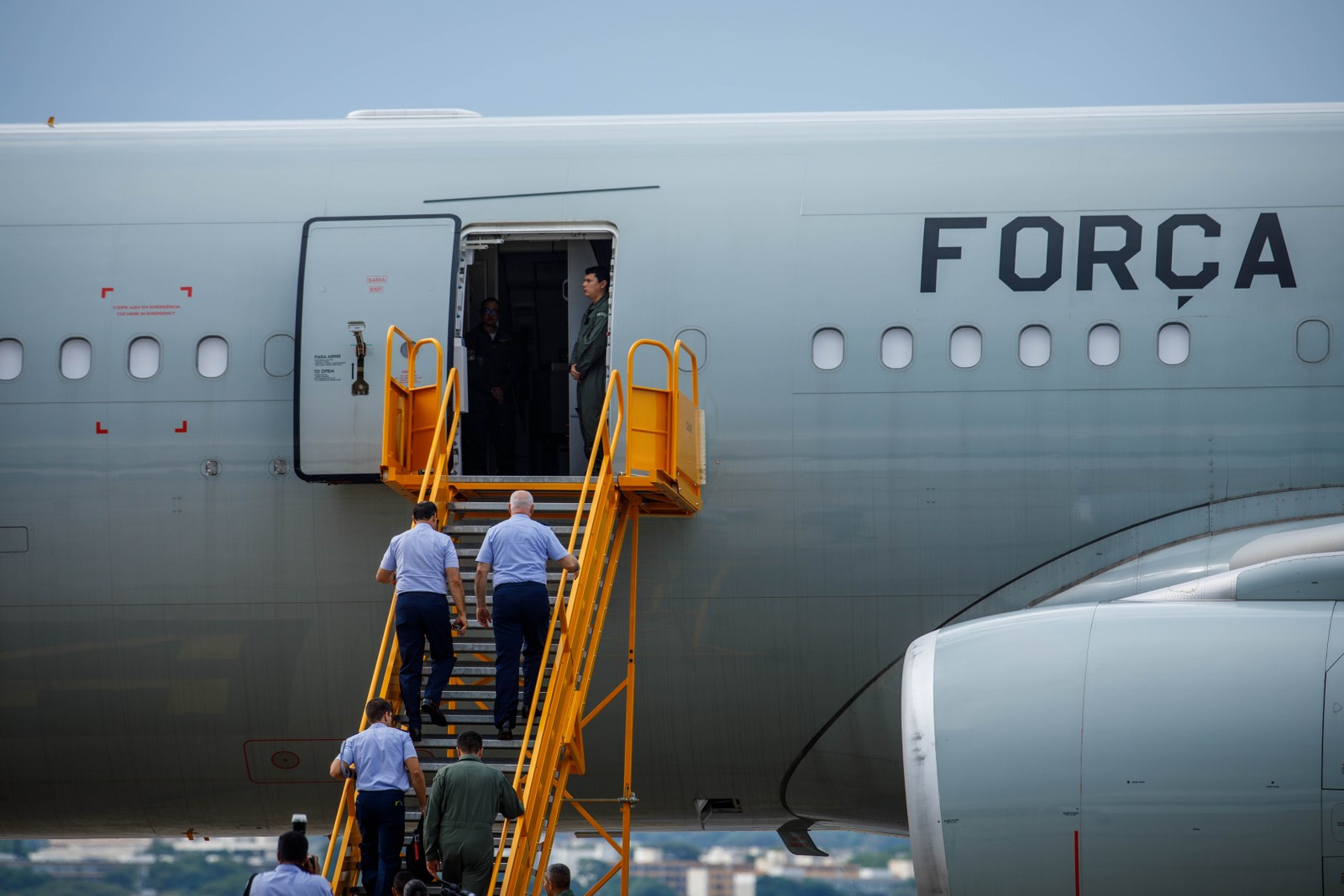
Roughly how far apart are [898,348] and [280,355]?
158 inches

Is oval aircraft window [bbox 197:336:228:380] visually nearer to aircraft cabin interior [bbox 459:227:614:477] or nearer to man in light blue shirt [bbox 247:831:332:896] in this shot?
aircraft cabin interior [bbox 459:227:614:477]

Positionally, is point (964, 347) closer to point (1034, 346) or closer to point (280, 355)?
point (1034, 346)

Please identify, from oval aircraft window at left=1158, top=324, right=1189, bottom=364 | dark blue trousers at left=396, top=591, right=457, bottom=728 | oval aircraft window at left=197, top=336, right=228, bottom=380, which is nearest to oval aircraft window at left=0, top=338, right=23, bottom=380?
oval aircraft window at left=197, top=336, right=228, bottom=380

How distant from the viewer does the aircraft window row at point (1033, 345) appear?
8.94 meters

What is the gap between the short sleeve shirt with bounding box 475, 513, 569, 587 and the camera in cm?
779

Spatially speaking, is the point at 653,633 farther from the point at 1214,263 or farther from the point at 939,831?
the point at 1214,263

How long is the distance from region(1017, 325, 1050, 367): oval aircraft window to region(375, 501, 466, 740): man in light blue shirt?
3823 mm

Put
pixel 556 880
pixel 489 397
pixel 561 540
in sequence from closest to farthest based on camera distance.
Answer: pixel 556 880 < pixel 561 540 < pixel 489 397

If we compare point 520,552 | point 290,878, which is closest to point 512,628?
point 520,552

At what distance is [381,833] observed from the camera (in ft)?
24.0

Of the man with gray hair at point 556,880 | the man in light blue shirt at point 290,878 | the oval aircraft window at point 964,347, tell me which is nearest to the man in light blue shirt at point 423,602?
the man with gray hair at point 556,880

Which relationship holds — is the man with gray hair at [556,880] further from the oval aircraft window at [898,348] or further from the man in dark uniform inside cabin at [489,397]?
the oval aircraft window at [898,348]

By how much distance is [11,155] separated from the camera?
9.89 meters

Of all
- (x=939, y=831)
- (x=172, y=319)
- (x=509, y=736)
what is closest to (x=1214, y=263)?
(x=939, y=831)
